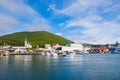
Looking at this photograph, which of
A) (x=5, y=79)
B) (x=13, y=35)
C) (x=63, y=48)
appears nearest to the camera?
(x=5, y=79)

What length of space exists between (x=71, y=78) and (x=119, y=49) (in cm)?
12698

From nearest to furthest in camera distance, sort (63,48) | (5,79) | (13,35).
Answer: (5,79) < (63,48) < (13,35)

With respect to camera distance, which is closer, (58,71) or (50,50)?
(58,71)

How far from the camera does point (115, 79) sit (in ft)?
72.0

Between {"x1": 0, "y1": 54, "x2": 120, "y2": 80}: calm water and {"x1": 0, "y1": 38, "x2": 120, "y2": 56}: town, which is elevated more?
{"x1": 0, "y1": 38, "x2": 120, "y2": 56}: town

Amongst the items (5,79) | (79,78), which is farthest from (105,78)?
(5,79)

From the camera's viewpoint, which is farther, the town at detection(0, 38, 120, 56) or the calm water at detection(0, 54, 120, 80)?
the town at detection(0, 38, 120, 56)

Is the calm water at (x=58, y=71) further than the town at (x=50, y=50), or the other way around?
the town at (x=50, y=50)

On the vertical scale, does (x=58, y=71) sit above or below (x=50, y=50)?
below

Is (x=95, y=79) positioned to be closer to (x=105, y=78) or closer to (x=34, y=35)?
(x=105, y=78)

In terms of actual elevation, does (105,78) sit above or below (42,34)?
below

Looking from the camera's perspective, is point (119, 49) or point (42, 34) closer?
point (119, 49)

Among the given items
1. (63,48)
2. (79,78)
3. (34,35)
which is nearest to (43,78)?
(79,78)

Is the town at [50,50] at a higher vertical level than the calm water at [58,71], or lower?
higher
